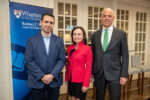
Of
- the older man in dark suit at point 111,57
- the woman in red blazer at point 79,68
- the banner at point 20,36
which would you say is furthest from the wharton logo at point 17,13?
the older man in dark suit at point 111,57

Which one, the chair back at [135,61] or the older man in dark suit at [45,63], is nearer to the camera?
the older man in dark suit at [45,63]

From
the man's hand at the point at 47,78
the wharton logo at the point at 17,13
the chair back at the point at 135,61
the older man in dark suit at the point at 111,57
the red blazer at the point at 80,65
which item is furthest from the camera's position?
the chair back at the point at 135,61

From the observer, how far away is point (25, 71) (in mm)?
2281

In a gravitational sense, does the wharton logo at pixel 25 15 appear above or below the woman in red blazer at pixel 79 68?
above

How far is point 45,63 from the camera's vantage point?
5.66ft

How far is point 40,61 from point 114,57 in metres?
0.90

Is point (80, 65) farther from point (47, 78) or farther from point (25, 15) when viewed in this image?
point (25, 15)

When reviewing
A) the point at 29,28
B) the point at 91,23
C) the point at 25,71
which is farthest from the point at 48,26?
the point at 91,23

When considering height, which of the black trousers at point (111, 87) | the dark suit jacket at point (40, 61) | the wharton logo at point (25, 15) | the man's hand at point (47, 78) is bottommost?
the black trousers at point (111, 87)

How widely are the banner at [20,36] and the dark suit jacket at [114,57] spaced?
104 cm

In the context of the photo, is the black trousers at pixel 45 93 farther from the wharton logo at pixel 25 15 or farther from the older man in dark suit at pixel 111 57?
the wharton logo at pixel 25 15

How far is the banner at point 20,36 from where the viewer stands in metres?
2.14

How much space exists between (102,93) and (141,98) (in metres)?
1.68

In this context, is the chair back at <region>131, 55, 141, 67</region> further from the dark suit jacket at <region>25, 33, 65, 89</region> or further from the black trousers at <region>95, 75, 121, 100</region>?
the dark suit jacket at <region>25, 33, 65, 89</region>
